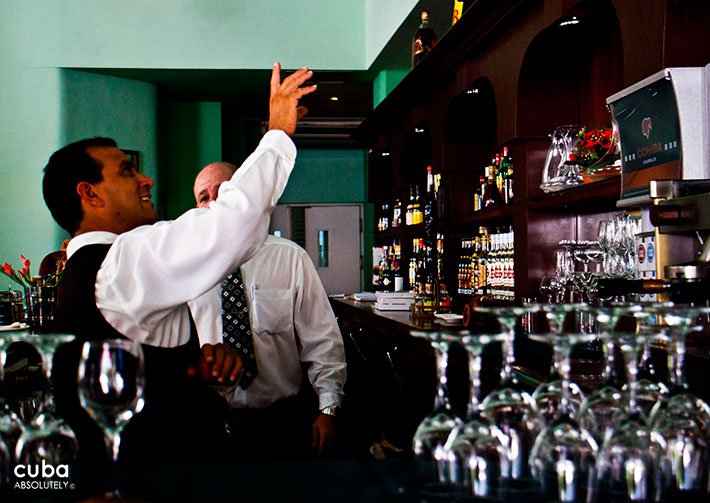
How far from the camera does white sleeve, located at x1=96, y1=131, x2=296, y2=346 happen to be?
180 cm

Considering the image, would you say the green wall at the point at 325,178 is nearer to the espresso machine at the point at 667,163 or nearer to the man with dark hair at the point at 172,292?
the espresso machine at the point at 667,163

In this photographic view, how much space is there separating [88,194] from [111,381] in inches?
50.0

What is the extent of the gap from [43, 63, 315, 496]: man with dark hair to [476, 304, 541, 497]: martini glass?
82 cm

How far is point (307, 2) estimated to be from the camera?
7785 millimetres

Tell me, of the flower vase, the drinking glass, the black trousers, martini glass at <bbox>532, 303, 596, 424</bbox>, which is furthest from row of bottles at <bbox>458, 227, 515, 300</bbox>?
martini glass at <bbox>532, 303, 596, 424</bbox>

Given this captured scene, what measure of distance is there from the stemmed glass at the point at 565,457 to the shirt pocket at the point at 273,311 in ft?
6.29

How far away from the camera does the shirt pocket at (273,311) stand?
2.89 m

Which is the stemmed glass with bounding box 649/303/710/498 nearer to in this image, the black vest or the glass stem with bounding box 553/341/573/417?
the glass stem with bounding box 553/341/573/417

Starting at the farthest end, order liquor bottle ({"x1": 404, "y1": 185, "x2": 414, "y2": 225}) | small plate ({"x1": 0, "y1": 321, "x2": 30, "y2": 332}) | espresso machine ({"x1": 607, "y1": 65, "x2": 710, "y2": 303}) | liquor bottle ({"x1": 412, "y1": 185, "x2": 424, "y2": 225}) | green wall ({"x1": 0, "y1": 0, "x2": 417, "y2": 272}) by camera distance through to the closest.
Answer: green wall ({"x1": 0, "y1": 0, "x2": 417, "y2": 272})
liquor bottle ({"x1": 404, "y1": 185, "x2": 414, "y2": 225})
liquor bottle ({"x1": 412, "y1": 185, "x2": 424, "y2": 225})
small plate ({"x1": 0, "y1": 321, "x2": 30, "y2": 332})
espresso machine ({"x1": 607, "y1": 65, "x2": 710, "y2": 303})

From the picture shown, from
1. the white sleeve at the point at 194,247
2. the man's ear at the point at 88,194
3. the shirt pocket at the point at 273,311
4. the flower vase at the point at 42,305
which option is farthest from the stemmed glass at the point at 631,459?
the flower vase at the point at 42,305

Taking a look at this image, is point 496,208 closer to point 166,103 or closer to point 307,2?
point 307,2

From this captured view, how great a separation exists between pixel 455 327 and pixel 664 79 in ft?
4.98

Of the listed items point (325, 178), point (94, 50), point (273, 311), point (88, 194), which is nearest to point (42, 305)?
point (273, 311)

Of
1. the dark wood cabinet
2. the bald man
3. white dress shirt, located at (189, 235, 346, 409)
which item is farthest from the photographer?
white dress shirt, located at (189, 235, 346, 409)
